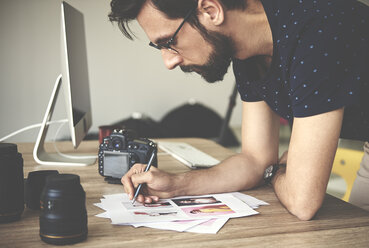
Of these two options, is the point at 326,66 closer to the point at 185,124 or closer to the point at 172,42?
the point at 172,42

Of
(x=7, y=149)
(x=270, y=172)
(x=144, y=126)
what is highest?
(x=7, y=149)

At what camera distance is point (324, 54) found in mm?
863

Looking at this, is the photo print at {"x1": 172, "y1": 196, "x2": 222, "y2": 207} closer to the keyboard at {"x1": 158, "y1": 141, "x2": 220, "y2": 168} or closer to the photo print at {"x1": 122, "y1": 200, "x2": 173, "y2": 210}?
the photo print at {"x1": 122, "y1": 200, "x2": 173, "y2": 210}

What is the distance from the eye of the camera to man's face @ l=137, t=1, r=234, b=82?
1058mm

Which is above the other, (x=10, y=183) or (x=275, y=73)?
(x=275, y=73)

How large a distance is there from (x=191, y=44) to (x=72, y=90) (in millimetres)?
468

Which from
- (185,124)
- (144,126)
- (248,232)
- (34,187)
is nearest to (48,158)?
(34,187)

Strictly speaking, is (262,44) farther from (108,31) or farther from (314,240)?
(108,31)

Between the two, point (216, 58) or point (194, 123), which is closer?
point (216, 58)

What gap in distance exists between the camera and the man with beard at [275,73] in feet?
2.85

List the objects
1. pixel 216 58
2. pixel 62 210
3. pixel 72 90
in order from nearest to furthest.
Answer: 1. pixel 62 210
2. pixel 216 58
3. pixel 72 90

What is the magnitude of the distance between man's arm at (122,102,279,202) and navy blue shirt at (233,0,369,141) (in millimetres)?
283

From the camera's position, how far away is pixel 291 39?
2.98 feet

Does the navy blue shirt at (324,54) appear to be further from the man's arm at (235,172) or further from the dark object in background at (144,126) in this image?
the dark object in background at (144,126)
